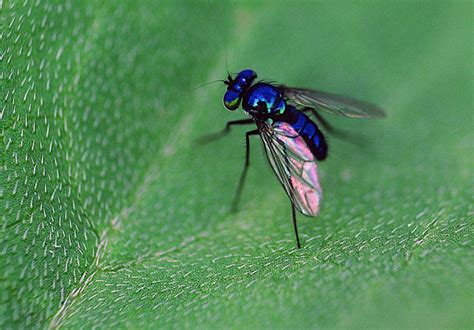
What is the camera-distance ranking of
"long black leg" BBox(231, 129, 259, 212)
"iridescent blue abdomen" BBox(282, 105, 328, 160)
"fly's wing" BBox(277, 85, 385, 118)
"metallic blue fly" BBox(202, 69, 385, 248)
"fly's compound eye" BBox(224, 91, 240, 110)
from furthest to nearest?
"fly's wing" BBox(277, 85, 385, 118) → "iridescent blue abdomen" BBox(282, 105, 328, 160) → "fly's compound eye" BBox(224, 91, 240, 110) → "long black leg" BBox(231, 129, 259, 212) → "metallic blue fly" BBox(202, 69, 385, 248)

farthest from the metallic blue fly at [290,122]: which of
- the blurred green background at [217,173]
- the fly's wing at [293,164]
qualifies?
the blurred green background at [217,173]

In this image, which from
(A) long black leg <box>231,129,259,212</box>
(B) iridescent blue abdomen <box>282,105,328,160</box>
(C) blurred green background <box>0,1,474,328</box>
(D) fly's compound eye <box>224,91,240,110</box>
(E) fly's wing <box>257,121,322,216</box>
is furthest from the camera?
(B) iridescent blue abdomen <box>282,105,328,160</box>

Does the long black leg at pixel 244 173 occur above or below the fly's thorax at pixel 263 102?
below

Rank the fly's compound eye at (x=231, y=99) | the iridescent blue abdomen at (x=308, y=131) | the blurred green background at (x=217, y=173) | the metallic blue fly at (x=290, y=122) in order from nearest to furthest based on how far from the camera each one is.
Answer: the blurred green background at (x=217, y=173) → the metallic blue fly at (x=290, y=122) → the fly's compound eye at (x=231, y=99) → the iridescent blue abdomen at (x=308, y=131)

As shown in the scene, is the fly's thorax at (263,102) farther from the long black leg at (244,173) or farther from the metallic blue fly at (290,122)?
the long black leg at (244,173)

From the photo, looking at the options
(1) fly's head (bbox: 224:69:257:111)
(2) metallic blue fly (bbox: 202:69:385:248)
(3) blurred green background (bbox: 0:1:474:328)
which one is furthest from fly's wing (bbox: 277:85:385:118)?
(1) fly's head (bbox: 224:69:257:111)

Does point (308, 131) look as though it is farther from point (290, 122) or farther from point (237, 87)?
point (237, 87)

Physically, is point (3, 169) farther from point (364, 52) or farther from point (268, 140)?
point (364, 52)

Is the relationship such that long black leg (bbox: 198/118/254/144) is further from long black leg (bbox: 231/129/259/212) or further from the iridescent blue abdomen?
the iridescent blue abdomen

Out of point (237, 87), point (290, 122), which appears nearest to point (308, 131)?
point (290, 122)
